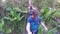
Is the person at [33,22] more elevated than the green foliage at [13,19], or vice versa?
the person at [33,22]

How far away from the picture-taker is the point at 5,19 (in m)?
8.15

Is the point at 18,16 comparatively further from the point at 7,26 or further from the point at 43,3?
the point at 43,3

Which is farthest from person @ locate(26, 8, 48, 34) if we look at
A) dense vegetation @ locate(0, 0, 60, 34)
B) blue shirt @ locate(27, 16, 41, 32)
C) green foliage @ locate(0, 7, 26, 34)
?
green foliage @ locate(0, 7, 26, 34)

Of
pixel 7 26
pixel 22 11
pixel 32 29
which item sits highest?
pixel 32 29

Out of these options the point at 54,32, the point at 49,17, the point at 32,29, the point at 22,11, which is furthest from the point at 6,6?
the point at 32,29

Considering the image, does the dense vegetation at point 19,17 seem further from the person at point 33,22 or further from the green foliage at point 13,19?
the person at point 33,22

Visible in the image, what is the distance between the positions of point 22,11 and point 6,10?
0.68 meters

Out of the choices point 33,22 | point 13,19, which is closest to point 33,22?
point 33,22

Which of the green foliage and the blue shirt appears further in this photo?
the green foliage

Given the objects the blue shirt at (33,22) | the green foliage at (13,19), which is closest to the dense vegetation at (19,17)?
the green foliage at (13,19)

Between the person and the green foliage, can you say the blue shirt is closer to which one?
the person

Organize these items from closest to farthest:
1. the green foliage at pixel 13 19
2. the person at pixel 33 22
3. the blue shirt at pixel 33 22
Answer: the person at pixel 33 22, the blue shirt at pixel 33 22, the green foliage at pixel 13 19

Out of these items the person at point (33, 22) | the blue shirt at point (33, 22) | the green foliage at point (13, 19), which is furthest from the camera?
the green foliage at point (13, 19)

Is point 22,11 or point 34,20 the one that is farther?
point 22,11
